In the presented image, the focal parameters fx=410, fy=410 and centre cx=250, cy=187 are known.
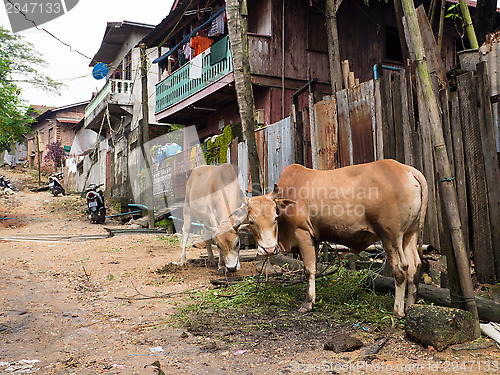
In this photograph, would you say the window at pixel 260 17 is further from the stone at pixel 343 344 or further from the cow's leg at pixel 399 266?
the stone at pixel 343 344

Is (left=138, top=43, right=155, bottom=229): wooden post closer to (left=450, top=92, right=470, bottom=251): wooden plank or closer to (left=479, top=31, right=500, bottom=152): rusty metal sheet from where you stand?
(left=450, top=92, right=470, bottom=251): wooden plank

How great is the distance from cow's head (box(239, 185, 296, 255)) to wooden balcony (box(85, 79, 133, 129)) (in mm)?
19540

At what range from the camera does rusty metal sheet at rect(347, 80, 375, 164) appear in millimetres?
Result: 5938

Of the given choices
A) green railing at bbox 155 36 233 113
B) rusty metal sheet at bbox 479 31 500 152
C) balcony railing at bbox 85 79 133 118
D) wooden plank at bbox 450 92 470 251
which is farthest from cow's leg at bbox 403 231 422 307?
balcony railing at bbox 85 79 133 118

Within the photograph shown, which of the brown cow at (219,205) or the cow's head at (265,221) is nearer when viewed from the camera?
the cow's head at (265,221)

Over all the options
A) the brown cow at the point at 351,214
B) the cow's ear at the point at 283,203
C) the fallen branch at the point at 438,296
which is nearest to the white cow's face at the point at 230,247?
the brown cow at the point at 351,214

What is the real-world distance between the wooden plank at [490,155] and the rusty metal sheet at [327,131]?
2.51 meters

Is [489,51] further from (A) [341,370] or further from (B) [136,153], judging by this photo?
(B) [136,153]

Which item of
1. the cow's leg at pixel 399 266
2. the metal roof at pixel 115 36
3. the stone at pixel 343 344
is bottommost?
the stone at pixel 343 344

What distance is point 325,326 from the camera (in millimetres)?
4031

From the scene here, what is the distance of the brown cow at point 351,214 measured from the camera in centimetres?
399

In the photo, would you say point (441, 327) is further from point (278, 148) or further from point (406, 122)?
point (278, 148)

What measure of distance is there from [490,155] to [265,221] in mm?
2456

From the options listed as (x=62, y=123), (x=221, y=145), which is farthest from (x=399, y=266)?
(x=62, y=123)
